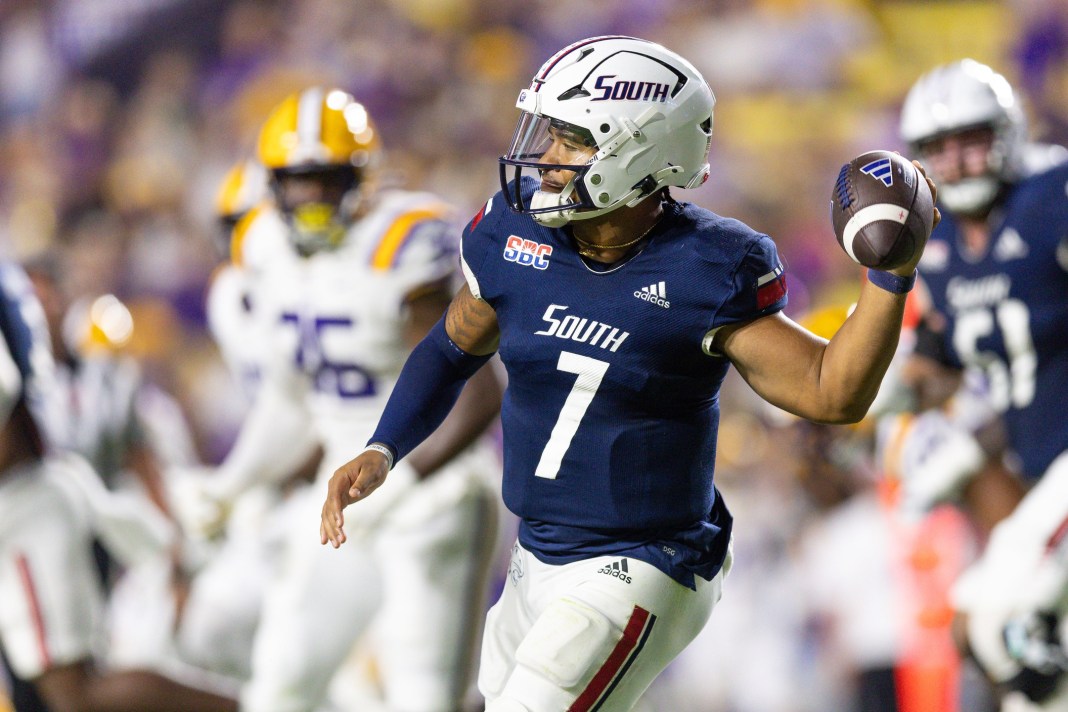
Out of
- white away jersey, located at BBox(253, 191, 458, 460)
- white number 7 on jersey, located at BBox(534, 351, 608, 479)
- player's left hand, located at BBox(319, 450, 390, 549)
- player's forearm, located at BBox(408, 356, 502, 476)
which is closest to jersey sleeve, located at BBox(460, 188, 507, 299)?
white number 7 on jersey, located at BBox(534, 351, 608, 479)

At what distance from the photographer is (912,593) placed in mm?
5516

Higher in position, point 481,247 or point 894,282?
point 894,282

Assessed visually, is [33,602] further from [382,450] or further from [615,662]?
[615,662]

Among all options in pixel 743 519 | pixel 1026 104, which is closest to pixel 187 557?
pixel 743 519

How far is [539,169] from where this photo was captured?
8.76 feet

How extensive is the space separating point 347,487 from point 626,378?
0.56 m

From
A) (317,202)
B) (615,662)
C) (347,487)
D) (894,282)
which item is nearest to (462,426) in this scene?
(317,202)

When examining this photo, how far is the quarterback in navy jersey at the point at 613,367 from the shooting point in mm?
2449

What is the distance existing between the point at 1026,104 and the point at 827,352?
6.04 metres

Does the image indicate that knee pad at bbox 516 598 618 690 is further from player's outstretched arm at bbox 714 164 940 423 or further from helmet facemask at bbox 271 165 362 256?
helmet facemask at bbox 271 165 362 256

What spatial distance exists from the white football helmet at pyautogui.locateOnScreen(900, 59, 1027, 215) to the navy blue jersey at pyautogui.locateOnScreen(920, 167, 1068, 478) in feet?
0.27

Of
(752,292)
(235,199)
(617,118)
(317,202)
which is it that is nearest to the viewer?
(752,292)

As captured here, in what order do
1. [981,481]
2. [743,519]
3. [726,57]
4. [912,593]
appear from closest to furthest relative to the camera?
[981,481], [912,593], [743,519], [726,57]

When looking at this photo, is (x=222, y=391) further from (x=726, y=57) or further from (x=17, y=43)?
(x=726, y=57)
